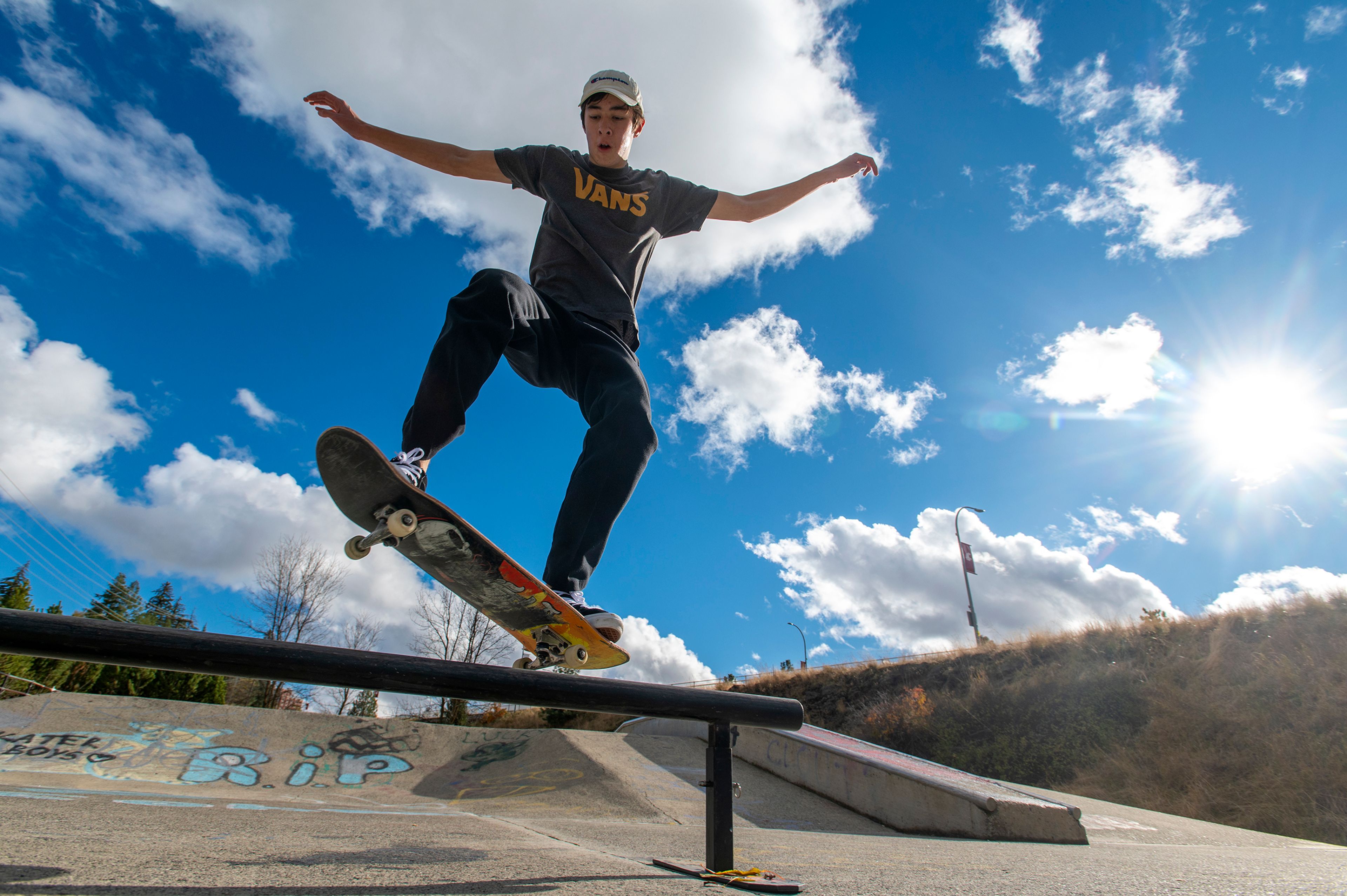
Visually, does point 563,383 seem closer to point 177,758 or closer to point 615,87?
point 615,87

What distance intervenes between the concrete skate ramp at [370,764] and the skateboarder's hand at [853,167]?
20.7 feet

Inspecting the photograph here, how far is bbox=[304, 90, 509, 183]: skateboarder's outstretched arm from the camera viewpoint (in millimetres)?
2451

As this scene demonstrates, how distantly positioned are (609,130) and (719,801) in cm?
254

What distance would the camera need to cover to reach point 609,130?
2693 mm

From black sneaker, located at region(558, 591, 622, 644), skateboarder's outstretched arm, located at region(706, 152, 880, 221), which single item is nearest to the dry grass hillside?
skateboarder's outstretched arm, located at region(706, 152, 880, 221)

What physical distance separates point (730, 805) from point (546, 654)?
82 centimetres

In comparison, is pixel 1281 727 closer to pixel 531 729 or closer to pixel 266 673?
pixel 531 729

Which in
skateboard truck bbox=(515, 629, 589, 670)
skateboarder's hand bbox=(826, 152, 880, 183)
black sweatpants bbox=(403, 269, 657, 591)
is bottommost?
skateboard truck bbox=(515, 629, 589, 670)

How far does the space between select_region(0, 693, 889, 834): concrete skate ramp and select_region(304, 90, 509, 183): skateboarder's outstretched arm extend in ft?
20.5

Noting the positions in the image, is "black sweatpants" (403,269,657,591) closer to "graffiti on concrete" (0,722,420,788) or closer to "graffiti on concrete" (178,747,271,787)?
"graffiti on concrete" (0,722,420,788)

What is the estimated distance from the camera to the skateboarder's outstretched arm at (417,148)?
2.45m

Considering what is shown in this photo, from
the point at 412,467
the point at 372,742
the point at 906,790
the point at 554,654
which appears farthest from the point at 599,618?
the point at 372,742

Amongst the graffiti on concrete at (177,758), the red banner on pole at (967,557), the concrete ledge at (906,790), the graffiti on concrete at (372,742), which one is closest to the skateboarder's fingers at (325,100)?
the concrete ledge at (906,790)

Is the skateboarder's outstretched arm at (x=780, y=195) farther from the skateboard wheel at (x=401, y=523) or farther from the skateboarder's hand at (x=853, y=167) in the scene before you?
the skateboard wheel at (x=401, y=523)
